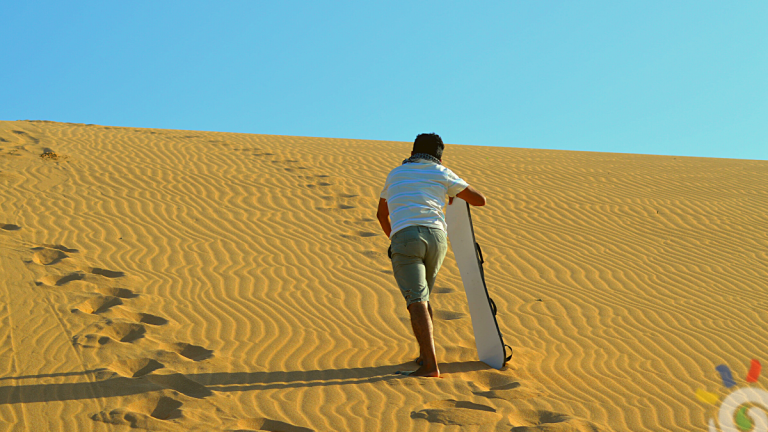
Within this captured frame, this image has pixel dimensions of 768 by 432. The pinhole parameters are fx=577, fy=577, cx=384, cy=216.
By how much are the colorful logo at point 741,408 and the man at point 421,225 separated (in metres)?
1.77

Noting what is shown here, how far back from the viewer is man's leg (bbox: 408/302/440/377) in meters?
3.65

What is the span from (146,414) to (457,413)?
1759 mm

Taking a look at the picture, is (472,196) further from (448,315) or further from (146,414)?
(146,414)

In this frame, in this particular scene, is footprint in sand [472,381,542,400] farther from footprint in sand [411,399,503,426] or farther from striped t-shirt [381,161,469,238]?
striped t-shirt [381,161,469,238]

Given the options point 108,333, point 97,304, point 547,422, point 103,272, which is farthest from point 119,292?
point 547,422

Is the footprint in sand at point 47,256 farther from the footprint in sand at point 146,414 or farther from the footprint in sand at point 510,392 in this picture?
the footprint in sand at point 510,392

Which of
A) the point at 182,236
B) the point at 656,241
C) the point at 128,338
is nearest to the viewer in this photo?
the point at 128,338

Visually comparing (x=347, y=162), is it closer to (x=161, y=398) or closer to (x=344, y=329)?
(x=344, y=329)

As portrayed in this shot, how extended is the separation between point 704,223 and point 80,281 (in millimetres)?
8923

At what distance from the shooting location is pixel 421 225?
3695mm

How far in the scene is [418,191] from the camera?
3.76m

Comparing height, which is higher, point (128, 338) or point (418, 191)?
point (418, 191)

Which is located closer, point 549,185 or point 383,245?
point 383,245

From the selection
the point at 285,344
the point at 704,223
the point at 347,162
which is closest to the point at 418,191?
the point at 285,344
